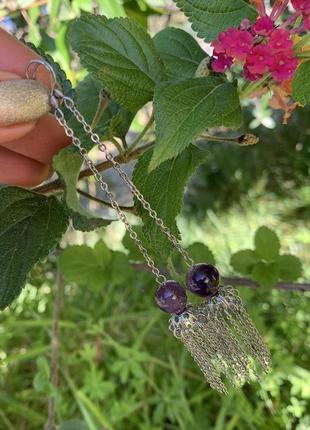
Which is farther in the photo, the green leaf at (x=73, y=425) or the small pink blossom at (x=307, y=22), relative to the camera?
the green leaf at (x=73, y=425)

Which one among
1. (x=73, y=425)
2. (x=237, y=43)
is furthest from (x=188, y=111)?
(x=73, y=425)

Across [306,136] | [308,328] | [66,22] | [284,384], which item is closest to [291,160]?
[306,136]

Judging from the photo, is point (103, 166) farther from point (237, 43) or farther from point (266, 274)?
point (266, 274)

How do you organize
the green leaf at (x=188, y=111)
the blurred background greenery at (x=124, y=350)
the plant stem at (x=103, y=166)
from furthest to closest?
the blurred background greenery at (x=124, y=350)
the plant stem at (x=103, y=166)
the green leaf at (x=188, y=111)

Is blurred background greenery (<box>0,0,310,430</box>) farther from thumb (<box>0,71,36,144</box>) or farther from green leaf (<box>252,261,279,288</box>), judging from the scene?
thumb (<box>0,71,36,144</box>)

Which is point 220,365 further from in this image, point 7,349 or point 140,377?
point 7,349

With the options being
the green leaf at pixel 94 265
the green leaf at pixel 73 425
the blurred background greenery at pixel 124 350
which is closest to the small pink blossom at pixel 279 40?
the blurred background greenery at pixel 124 350

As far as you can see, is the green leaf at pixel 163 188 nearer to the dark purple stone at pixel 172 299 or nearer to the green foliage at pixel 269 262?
the dark purple stone at pixel 172 299
